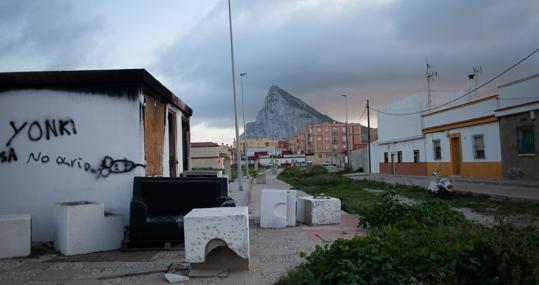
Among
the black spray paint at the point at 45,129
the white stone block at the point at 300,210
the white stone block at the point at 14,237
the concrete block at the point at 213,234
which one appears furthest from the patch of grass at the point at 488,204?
the white stone block at the point at 14,237

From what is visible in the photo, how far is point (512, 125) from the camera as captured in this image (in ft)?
73.9

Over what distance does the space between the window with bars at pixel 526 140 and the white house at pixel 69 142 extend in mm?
18464

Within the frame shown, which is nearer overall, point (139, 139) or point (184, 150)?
point (139, 139)

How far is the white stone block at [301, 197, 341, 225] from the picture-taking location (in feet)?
34.5

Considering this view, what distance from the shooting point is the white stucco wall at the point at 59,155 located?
9.26 m

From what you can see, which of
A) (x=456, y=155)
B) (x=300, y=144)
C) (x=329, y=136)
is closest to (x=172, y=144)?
(x=456, y=155)

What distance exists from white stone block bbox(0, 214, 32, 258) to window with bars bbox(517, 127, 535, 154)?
20.5 metres

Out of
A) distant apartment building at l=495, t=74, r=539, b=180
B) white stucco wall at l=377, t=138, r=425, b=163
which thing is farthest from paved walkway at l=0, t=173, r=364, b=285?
white stucco wall at l=377, t=138, r=425, b=163

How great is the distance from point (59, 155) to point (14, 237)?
6.49 ft

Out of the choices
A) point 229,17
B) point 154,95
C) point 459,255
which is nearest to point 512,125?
point 229,17

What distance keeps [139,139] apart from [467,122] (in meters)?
22.9

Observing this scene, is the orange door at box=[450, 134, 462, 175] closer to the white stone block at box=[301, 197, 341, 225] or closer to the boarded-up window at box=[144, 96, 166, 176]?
the white stone block at box=[301, 197, 341, 225]

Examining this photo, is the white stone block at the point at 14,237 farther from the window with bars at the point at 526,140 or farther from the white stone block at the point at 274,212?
the window with bars at the point at 526,140

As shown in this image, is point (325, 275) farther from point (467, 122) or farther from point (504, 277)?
point (467, 122)
